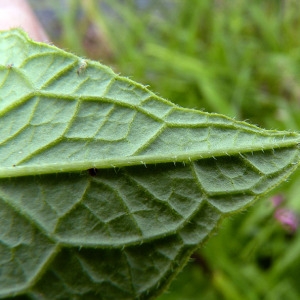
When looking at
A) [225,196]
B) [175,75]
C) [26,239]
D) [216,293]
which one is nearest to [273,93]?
[175,75]

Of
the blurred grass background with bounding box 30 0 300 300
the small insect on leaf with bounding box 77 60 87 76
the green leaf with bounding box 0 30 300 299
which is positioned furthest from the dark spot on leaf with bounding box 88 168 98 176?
the blurred grass background with bounding box 30 0 300 300

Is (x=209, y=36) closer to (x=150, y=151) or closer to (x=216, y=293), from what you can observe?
(x=216, y=293)

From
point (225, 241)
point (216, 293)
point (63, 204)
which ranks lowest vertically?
point (216, 293)

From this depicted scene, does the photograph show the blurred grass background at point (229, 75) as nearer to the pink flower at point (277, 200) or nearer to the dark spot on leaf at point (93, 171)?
the pink flower at point (277, 200)

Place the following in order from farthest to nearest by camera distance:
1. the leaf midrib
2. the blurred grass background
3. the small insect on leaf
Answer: the blurred grass background < the small insect on leaf < the leaf midrib

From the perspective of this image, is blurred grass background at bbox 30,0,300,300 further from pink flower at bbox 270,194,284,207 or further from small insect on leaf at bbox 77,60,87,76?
small insect on leaf at bbox 77,60,87,76

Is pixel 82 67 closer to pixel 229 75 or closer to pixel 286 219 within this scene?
pixel 286 219

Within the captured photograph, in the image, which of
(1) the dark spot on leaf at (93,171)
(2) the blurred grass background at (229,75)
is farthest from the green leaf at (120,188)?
(2) the blurred grass background at (229,75)
